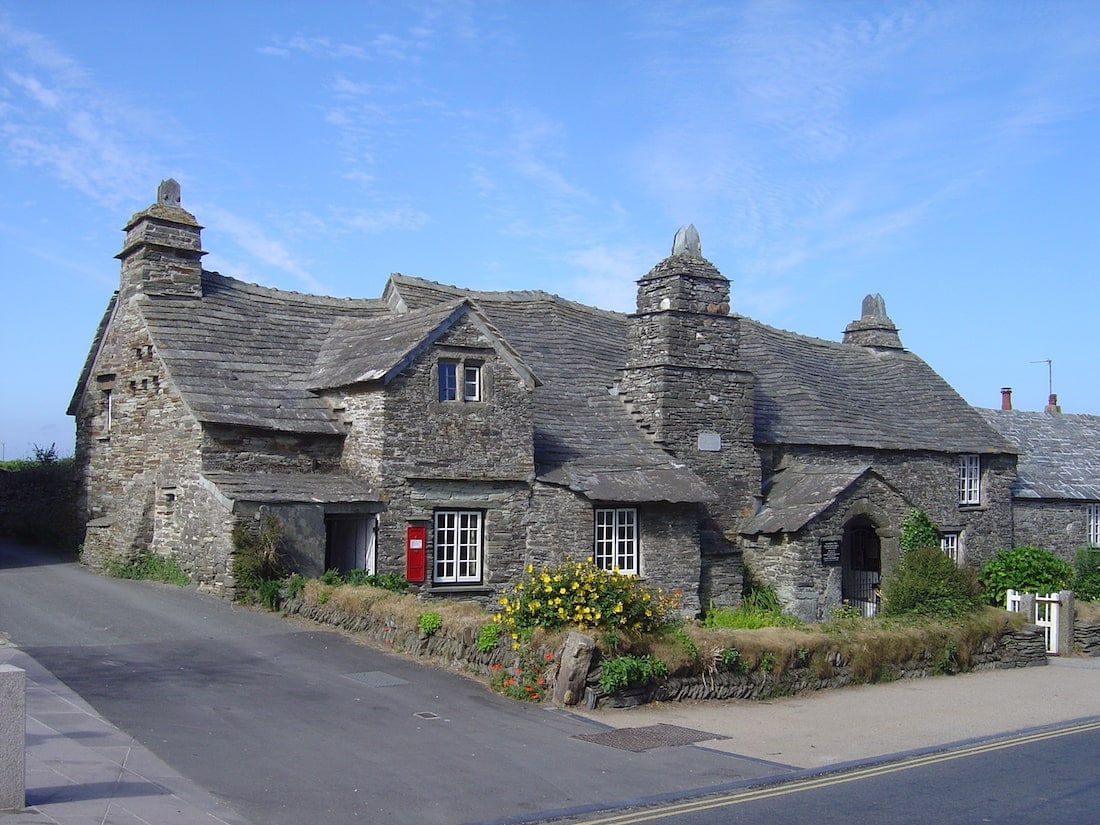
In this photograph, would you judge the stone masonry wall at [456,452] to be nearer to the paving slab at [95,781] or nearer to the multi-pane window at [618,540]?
the multi-pane window at [618,540]

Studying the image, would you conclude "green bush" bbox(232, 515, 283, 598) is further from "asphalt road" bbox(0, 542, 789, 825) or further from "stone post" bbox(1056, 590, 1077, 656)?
"stone post" bbox(1056, 590, 1077, 656)

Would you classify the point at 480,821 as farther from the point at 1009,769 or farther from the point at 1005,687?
the point at 1005,687

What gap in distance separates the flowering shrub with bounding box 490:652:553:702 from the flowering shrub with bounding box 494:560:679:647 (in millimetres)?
359

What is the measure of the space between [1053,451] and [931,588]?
20.8 m

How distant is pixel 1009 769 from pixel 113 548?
60.0ft

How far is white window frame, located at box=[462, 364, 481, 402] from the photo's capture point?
22047 millimetres

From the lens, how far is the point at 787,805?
9.86 meters

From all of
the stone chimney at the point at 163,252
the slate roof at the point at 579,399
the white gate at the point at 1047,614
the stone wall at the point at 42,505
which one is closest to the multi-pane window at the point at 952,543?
the white gate at the point at 1047,614

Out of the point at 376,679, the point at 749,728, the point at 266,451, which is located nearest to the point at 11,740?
the point at 376,679

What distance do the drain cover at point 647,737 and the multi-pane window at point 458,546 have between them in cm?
894

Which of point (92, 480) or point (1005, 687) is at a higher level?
point (92, 480)

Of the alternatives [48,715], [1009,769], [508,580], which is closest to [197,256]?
[508,580]

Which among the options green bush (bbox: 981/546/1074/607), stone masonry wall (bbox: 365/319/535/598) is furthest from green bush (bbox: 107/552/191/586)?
green bush (bbox: 981/546/1074/607)

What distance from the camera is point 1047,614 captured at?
2227cm
